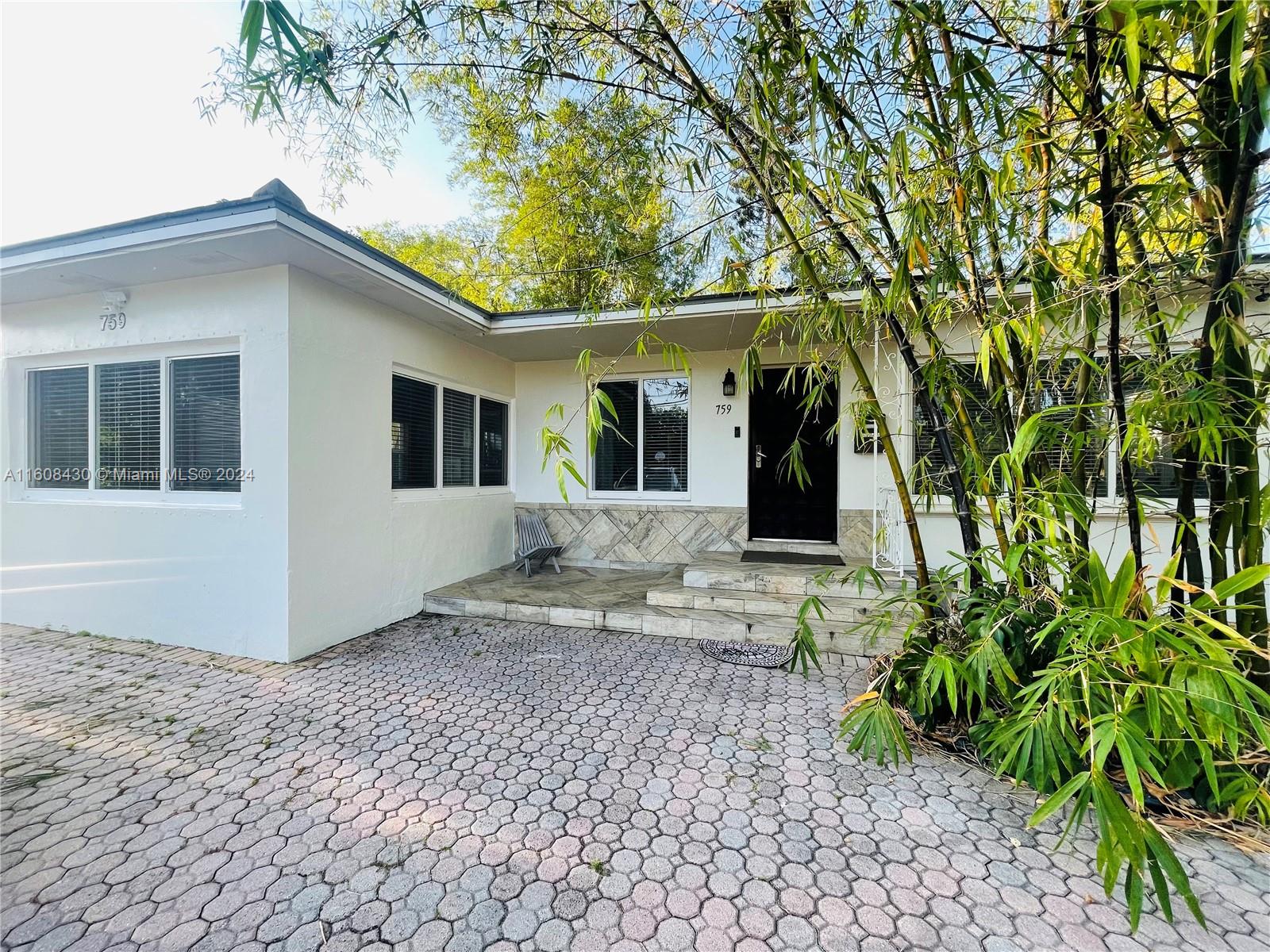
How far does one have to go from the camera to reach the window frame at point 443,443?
15.9ft

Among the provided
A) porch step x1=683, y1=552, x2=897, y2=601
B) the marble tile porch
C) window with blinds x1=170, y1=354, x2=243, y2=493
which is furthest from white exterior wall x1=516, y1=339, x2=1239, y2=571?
window with blinds x1=170, y1=354, x2=243, y2=493

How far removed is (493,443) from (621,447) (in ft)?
5.59

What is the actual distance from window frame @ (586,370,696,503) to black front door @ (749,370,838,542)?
29.4 inches

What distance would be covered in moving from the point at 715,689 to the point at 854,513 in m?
3.12

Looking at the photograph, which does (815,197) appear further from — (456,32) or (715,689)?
(715,689)

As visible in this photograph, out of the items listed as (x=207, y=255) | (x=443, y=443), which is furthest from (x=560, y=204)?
(x=207, y=255)

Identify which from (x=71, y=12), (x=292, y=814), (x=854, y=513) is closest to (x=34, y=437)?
(x=71, y=12)

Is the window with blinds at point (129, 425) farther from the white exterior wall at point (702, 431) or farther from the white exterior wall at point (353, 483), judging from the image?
the white exterior wall at point (702, 431)

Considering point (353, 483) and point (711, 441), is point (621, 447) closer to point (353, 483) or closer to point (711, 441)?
point (711, 441)

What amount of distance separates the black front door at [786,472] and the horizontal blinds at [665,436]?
837 mm

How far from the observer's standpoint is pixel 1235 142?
5.75ft

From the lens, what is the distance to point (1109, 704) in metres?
1.87

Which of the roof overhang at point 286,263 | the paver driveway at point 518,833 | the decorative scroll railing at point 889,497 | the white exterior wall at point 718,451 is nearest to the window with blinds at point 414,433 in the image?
the roof overhang at point 286,263

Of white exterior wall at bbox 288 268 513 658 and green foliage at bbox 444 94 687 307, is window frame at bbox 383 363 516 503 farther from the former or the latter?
green foliage at bbox 444 94 687 307
